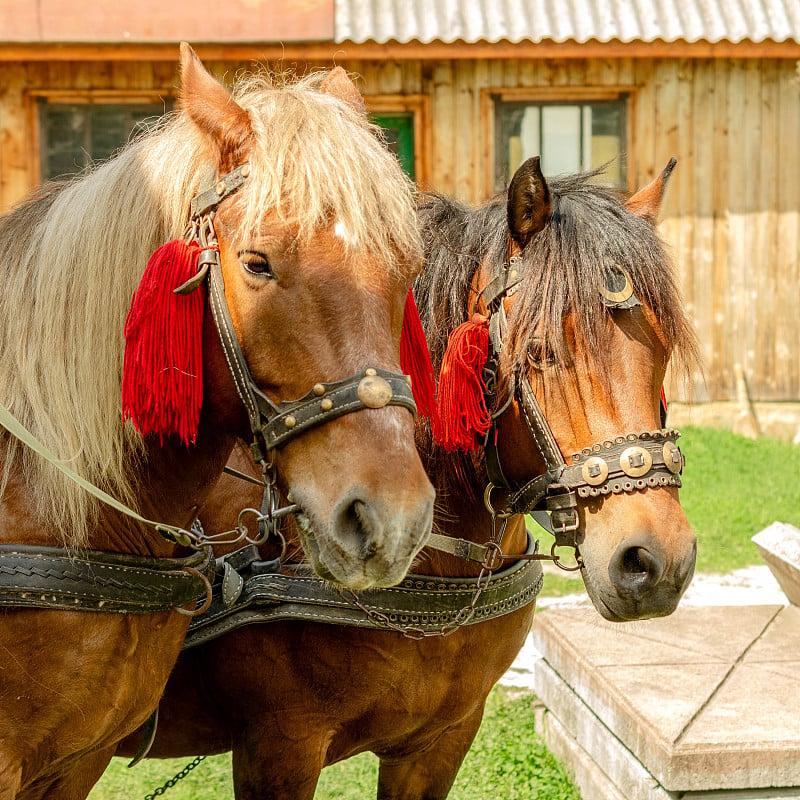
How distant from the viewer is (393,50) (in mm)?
7512

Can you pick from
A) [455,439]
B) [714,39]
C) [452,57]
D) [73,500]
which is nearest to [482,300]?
[455,439]

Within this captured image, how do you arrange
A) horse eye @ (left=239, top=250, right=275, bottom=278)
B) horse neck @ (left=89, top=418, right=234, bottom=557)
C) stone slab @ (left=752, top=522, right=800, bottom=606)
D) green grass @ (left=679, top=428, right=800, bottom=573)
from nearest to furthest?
horse eye @ (left=239, top=250, right=275, bottom=278)
horse neck @ (left=89, top=418, right=234, bottom=557)
stone slab @ (left=752, top=522, right=800, bottom=606)
green grass @ (left=679, top=428, right=800, bottom=573)

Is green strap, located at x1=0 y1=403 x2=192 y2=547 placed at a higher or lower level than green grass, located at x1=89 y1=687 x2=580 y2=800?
higher

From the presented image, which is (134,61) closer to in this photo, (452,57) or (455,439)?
(452,57)

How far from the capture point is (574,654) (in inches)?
143

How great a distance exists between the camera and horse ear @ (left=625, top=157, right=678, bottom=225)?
2520mm

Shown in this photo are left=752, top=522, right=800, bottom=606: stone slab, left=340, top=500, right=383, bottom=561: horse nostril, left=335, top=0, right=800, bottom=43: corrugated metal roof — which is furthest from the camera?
left=335, top=0, right=800, bottom=43: corrugated metal roof

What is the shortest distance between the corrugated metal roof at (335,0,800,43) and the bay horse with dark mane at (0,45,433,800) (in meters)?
5.90

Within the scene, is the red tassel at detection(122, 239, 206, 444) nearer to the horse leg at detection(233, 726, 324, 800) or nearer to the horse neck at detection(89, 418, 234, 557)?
the horse neck at detection(89, 418, 234, 557)

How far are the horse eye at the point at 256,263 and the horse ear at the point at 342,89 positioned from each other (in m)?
0.45

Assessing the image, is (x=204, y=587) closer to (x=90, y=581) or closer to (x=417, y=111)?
(x=90, y=581)

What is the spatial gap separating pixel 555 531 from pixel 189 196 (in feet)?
3.47

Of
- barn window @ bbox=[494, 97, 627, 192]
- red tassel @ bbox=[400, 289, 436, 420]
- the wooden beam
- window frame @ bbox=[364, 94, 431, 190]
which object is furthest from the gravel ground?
the wooden beam

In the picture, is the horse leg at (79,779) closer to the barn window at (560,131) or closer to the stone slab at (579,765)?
the stone slab at (579,765)
